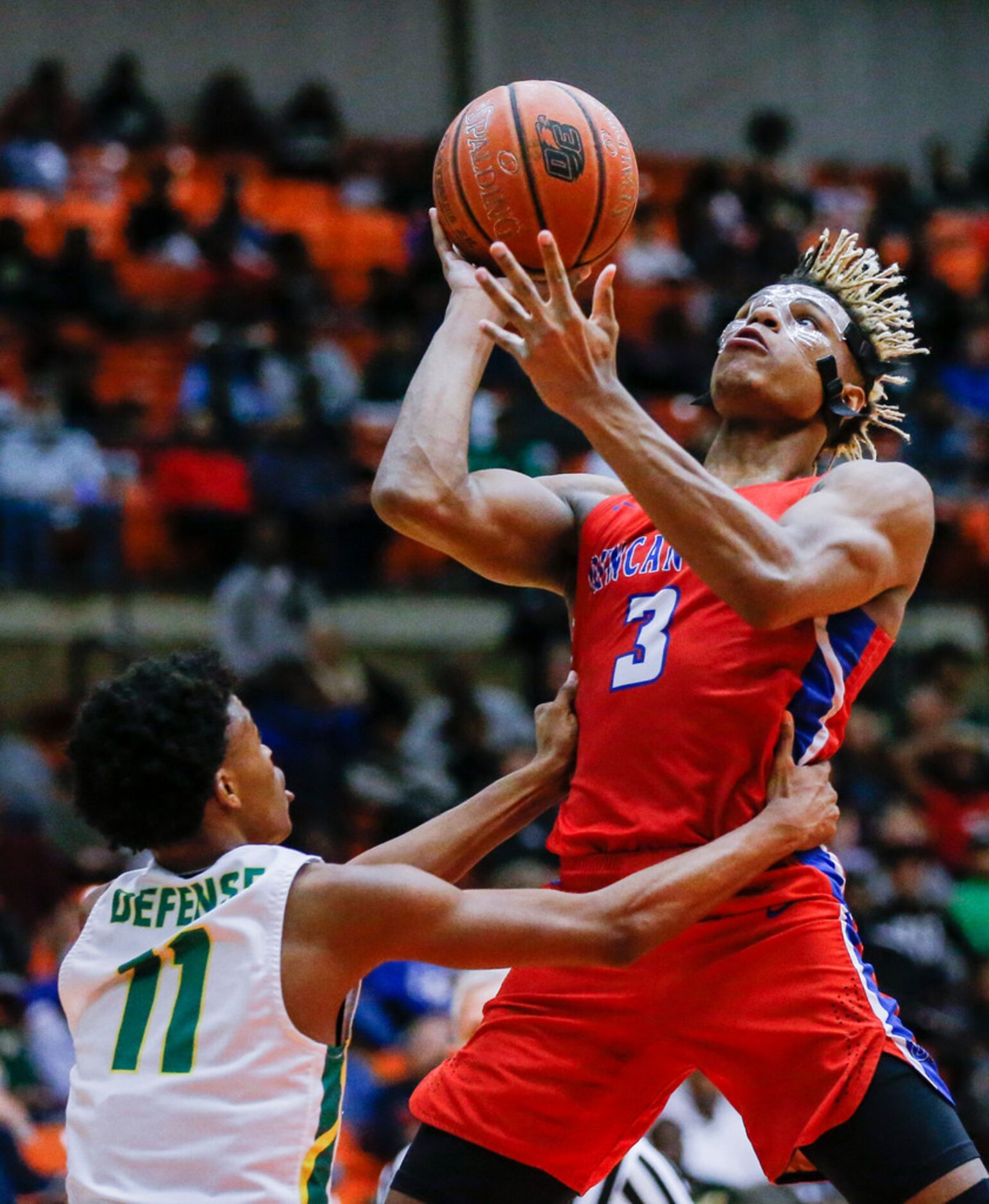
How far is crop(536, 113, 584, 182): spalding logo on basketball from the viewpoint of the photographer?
12.2ft

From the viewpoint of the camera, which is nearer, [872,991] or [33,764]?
[872,991]

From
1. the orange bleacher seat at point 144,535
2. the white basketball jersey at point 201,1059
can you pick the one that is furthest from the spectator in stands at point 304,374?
the white basketball jersey at point 201,1059

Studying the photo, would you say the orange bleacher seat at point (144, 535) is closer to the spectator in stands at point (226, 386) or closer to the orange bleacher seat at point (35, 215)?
the spectator in stands at point (226, 386)

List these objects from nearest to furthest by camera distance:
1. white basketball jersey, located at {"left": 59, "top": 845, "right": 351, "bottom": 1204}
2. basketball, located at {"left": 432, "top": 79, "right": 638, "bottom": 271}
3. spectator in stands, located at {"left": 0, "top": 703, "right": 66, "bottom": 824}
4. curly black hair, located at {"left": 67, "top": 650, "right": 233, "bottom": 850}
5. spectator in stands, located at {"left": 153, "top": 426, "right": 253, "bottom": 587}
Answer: white basketball jersey, located at {"left": 59, "top": 845, "right": 351, "bottom": 1204}, curly black hair, located at {"left": 67, "top": 650, "right": 233, "bottom": 850}, basketball, located at {"left": 432, "top": 79, "right": 638, "bottom": 271}, spectator in stands, located at {"left": 0, "top": 703, "right": 66, "bottom": 824}, spectator in stands, located at {"left": 153, "top": 426, "right": 253, "bottom": 587}

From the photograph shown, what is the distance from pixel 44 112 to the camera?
583 inches

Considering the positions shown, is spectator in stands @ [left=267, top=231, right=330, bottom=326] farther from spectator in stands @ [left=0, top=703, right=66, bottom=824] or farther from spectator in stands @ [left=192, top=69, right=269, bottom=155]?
spectator in stands @ [left=0, top=703, right=66, bottom=824]

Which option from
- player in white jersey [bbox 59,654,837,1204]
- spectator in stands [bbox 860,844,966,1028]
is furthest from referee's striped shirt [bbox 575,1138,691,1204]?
spectator in stands [bbox 860,844,966,1028]

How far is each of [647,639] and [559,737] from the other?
0.32 meters

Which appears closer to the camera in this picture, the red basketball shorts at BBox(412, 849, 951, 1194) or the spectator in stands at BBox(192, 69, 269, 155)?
the red basketball shorts at BBox(412, 849, 951, 1194)

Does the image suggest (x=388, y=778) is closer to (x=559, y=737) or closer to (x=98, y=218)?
(x=559, y=737)

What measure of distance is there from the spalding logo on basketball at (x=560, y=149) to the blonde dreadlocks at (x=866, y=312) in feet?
2.24

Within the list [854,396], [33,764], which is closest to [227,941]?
[854,396]

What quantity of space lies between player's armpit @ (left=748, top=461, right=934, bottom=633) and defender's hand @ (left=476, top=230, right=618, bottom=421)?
48 cm

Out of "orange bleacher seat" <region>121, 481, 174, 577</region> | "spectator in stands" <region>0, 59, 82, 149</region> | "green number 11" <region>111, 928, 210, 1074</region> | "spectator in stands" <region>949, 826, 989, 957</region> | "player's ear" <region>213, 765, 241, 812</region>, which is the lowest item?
"spectator in stands" <region>949, 826, 989, 957</region>
